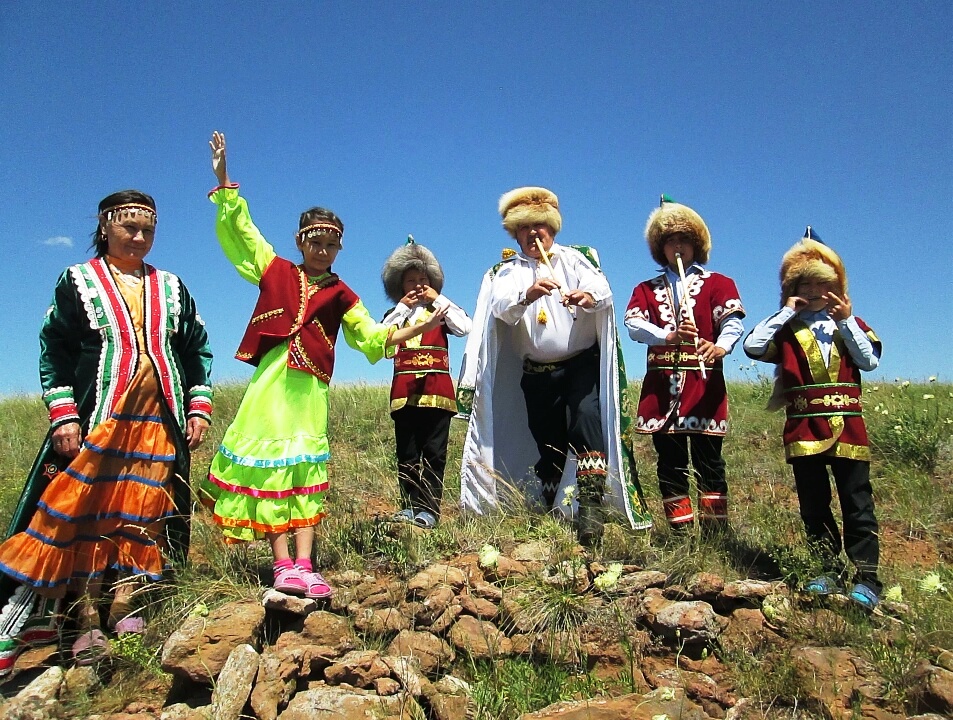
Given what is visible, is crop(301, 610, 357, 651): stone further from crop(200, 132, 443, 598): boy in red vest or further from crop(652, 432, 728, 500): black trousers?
crop(652, 432, 728, 500): black trousers

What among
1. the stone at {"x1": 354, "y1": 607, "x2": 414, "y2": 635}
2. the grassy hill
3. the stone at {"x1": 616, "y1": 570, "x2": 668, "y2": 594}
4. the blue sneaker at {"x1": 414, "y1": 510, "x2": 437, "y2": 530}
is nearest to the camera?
the grassy hill

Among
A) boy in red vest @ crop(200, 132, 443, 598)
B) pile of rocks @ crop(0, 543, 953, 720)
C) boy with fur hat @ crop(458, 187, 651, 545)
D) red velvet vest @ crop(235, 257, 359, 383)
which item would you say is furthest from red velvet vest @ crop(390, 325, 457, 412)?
pile of rocks @ crop(0, 543, 953, 720)

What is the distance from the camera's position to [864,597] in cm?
294

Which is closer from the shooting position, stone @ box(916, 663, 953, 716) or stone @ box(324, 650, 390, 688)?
stone @ box(916, 663, 953, 716)

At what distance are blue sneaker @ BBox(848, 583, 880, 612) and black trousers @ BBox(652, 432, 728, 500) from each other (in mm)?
782

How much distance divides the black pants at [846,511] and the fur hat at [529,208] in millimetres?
1777

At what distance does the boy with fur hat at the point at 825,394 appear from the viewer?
318cm

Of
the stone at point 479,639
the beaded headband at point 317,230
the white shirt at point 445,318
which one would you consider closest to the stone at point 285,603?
the stone at point 479,639

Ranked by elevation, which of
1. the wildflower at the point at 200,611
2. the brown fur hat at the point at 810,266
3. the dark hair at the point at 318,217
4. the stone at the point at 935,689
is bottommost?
the stone at the point at 935,689

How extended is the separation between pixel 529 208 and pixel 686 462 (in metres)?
1.61

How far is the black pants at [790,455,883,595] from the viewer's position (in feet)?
10.3

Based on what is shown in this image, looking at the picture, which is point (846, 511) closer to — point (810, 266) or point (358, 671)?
point (810, 266)

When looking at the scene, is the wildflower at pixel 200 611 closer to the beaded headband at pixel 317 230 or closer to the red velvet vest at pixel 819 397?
the beaded headband at pixel 317 230

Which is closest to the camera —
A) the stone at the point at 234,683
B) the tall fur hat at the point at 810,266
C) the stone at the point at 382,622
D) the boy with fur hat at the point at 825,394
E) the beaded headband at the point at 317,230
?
the stone at the point at 234,683
